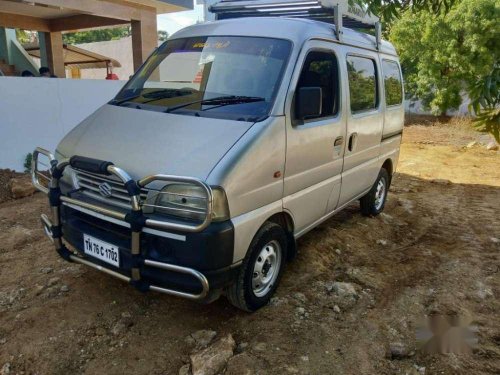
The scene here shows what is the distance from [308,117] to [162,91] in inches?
49.4

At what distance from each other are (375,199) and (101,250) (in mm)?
3873

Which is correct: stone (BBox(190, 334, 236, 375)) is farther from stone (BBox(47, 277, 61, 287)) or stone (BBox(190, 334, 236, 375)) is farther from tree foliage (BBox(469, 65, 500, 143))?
tree foliage (BBox(469, 65, 500, 143))

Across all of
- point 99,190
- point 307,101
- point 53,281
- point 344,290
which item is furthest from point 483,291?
point 53,281

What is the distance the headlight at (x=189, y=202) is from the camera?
101 inches

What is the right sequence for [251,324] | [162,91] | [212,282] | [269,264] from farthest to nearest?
[162,91] < [269,264] < [251,324] < [212,282]

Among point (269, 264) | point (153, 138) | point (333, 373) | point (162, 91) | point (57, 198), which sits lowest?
point (333, 373)

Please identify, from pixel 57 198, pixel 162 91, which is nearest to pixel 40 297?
pixel 57 198

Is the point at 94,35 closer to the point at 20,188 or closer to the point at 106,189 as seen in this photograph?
the point at 20,188

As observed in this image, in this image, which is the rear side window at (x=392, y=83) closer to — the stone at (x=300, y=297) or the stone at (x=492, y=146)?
the stone at (x=300, y=297)

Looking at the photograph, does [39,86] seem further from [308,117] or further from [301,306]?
Answer: [301,306]

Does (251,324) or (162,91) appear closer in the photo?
(251,324)

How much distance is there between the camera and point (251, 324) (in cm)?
313

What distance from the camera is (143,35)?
971cm

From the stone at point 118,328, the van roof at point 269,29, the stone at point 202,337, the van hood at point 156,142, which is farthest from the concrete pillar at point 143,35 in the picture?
the stone at point 202,337
